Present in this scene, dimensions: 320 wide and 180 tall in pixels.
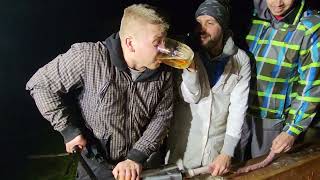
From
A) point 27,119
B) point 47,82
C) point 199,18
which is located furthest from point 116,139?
point 27,119

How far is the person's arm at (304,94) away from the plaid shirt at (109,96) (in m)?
1.06

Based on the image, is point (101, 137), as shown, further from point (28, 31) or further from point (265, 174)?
point (28, 31)

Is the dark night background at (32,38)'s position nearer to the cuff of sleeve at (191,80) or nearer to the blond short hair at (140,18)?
the cuff of sleeve at (191,80)

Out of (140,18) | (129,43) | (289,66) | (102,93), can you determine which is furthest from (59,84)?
(289,66)

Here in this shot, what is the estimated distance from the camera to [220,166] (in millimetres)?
2584

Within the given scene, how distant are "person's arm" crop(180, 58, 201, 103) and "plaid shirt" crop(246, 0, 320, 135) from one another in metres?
0.67

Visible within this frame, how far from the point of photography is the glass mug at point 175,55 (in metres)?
2.21

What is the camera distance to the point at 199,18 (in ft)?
8.57

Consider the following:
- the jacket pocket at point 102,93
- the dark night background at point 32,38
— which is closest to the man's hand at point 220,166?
the jacket pocket at point 102,93

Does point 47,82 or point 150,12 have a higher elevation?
point 150,12

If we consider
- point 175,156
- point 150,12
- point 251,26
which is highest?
point 150,12

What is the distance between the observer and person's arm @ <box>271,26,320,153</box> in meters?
2.80

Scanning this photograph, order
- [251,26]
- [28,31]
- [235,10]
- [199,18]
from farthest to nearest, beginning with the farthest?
[28,31]
[235,10]
[251,26]
[199,18]

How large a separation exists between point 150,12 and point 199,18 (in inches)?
22.0
